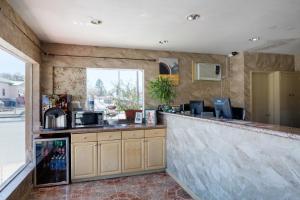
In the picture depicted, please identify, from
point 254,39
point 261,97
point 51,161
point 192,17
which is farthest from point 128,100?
point 261,97

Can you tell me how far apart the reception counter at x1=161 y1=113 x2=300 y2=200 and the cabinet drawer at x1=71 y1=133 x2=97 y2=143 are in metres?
1.43

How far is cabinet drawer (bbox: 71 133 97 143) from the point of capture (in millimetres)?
3518

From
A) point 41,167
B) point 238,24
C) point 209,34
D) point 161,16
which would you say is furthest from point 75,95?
point 238,24

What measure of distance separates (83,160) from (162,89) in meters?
1.97

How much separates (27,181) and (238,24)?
3873mm

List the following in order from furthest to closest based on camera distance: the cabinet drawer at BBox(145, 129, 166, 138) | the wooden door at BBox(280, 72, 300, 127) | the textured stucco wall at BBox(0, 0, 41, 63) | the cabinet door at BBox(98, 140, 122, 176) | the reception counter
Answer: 1. the wooden door at BBox(280, 72, 300, 127)
2. the cabinet drawer at BBox(145, 129, 166, 138)
3. the cabinet door at BBox(98, 140, 122, 176)
4. the textured stucco wall at BBox(0, 0, 41, 63)
5. the reception counter

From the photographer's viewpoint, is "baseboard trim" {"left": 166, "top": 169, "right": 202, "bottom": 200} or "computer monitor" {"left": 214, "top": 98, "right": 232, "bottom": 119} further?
"computer monitor" {"left": 214, "top": 98, "right": 232, "bottom": 119}

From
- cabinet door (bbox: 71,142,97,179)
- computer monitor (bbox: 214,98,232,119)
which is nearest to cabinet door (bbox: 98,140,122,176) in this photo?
cabinet door (bbox: 71,142,97,179)

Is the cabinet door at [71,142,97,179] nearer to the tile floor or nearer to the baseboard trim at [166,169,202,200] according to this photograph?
the tile floor

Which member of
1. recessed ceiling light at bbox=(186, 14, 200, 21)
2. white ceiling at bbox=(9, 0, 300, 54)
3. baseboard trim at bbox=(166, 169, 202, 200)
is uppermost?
white ceiling at bbox=(9, 0, 300, 54)

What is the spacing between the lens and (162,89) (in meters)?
4.20

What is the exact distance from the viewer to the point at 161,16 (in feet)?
9.07

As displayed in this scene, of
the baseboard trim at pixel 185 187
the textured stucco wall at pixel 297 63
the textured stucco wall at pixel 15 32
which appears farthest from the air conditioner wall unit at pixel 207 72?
the textured stucco wall at pixel 15 32

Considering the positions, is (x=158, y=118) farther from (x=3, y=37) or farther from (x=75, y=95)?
(x=3, y=37)
